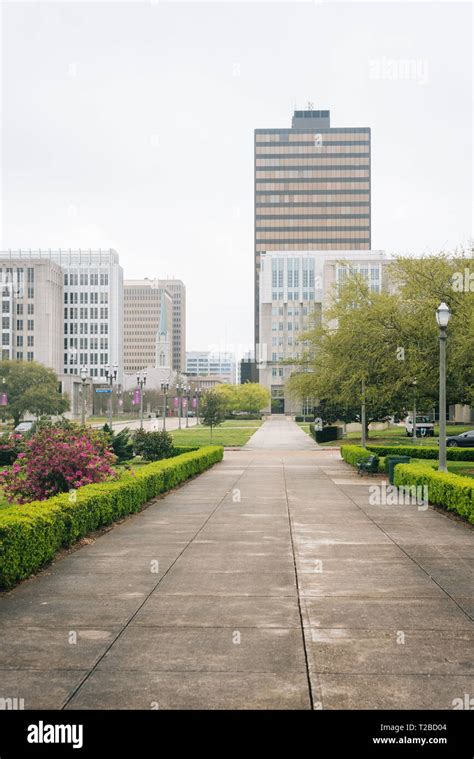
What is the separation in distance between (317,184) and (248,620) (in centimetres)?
16024

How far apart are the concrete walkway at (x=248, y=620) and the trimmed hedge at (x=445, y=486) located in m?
0.80

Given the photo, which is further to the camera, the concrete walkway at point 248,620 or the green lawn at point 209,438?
the green lawn at point 209,438

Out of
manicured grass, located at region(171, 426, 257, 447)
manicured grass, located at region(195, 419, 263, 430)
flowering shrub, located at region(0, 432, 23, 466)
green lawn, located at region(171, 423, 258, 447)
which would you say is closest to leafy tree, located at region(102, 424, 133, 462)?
flowering shrub, located at region(0, 432, 23, 466)

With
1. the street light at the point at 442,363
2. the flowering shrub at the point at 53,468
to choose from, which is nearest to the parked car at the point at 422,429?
the street light at the point at 442,363

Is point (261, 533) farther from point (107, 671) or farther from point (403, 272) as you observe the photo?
point (403, 272)

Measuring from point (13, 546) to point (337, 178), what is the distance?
160 meters

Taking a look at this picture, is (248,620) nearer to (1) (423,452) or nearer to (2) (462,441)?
(1) (423,452)

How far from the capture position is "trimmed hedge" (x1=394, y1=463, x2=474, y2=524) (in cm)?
1510

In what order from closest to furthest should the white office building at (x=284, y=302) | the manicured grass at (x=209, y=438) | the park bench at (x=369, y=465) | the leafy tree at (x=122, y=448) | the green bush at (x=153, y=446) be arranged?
the park bench at (x=369, y=465), the leafy tree at (x=122, y=448), the green bush at (x=153, y=446), the manicured grass at (x=209, y=438), the white office building at (x=284, y=302)

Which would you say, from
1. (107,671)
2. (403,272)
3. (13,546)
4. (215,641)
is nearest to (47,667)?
(107,671)

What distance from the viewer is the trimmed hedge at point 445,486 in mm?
15102

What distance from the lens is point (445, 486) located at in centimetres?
1673

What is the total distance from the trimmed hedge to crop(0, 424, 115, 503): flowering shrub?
7704 millimetres

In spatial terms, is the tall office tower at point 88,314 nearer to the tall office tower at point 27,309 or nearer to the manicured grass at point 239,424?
the tall office tower at point 27,309
